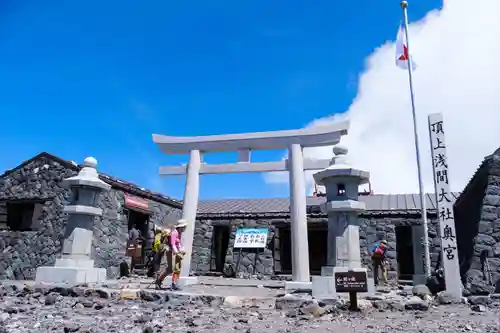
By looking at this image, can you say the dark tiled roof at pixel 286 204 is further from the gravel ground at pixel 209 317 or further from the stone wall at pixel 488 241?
the gravel ground at pixel 209 317

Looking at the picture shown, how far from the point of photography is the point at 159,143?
41.2 ft

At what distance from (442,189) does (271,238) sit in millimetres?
9860

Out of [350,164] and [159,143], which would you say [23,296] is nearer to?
A: [159,143]

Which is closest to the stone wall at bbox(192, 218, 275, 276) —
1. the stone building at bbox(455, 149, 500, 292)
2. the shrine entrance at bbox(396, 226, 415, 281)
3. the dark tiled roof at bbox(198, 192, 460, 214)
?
the dark tiled roof at bbox(198, 192, 460, 214)

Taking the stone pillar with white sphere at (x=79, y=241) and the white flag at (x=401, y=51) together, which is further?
the white flag at (x=401, y=51)

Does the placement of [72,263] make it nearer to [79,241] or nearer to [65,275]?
[65,275]

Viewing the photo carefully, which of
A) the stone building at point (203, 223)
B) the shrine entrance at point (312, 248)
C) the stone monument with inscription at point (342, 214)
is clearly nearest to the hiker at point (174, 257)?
the stone monument with inscription at point (342, 214)

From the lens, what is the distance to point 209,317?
19.6 feet

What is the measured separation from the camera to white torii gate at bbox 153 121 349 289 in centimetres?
1033

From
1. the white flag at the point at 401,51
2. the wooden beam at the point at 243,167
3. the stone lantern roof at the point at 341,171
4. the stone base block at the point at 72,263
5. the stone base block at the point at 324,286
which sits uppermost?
the white flag at the point at 401,51

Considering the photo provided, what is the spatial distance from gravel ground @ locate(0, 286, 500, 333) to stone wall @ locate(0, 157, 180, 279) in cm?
A: 651

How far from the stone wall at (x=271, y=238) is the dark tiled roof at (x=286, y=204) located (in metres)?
0.46

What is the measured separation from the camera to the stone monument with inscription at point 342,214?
814 cm

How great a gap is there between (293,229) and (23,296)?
6.50 m
